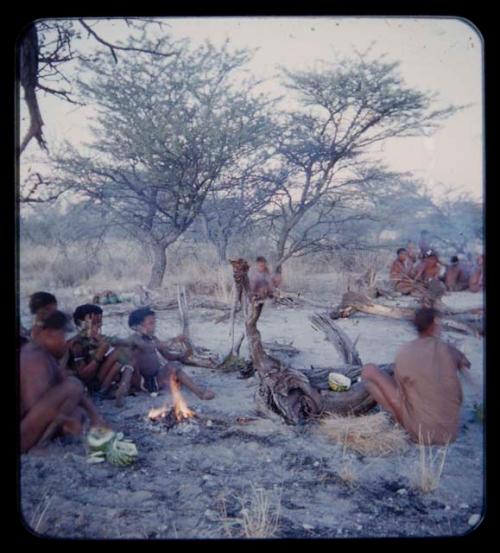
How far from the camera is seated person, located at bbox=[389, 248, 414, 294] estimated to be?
245 centimetres

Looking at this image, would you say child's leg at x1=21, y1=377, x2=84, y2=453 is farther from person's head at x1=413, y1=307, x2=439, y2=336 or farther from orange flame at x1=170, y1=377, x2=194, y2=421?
person's head at x1=413, y1=307, x2=439, y2=336

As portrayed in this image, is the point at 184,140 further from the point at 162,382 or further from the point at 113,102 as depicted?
the point at 162,382

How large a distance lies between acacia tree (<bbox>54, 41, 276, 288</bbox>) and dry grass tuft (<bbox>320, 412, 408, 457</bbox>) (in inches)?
37.4

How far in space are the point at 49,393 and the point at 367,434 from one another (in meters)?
1.30

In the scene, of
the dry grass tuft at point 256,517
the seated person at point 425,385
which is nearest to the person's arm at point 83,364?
the dry grass tuft at point 256,517

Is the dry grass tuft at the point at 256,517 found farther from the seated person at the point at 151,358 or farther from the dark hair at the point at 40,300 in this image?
the dark hair at the point at 40,300

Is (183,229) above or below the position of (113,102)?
below

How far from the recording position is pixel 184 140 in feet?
8.22

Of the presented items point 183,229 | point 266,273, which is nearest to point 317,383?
point 266,273

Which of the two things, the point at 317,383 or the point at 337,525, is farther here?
the point at 317,383

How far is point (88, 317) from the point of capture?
244cm
